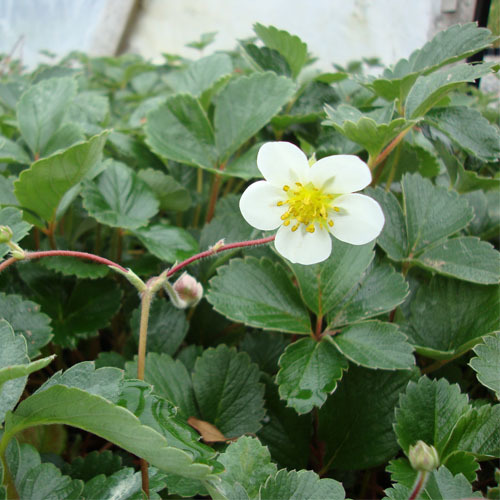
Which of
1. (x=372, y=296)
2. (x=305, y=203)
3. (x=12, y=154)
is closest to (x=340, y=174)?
(x=305, y=203)

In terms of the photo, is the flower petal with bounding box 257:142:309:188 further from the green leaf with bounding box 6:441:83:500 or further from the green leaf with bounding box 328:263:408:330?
the green leaf with bounding box 6:441:83:500

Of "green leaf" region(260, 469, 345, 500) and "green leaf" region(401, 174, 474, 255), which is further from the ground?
"green leaf" region(401, 174, 474, 255)

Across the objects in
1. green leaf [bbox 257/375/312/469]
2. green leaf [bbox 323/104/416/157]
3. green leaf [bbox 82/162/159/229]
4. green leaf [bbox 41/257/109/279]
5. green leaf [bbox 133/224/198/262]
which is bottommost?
green leaf [bbox 257/375/312/469]

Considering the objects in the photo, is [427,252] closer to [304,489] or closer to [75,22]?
[304,489]

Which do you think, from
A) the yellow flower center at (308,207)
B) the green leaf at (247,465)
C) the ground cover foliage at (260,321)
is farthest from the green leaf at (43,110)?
the green leaf at (247,465)

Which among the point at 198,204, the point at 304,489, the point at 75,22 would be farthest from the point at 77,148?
the point at 75,22

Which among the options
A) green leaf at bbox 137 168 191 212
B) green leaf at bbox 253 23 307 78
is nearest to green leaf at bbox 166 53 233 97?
green leaf at bbox 253 23 307 78

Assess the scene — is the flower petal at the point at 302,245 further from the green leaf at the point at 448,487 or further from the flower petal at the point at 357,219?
the green leaf at the point at 448,487
